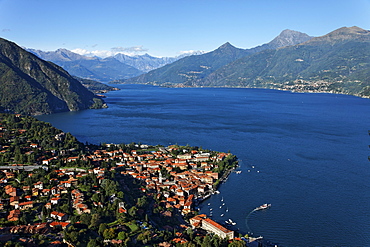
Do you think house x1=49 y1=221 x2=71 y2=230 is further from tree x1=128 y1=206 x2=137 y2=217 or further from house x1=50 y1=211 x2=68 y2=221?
tree x1=128 y1=206 x2=137 y2=217

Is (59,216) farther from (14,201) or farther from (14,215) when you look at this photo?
(14,201)

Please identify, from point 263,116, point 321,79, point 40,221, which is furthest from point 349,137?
point 321,79

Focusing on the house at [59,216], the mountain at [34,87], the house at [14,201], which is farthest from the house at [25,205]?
the mountain at [34,87]

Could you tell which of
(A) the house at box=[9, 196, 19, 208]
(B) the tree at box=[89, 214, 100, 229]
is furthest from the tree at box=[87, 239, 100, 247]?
(A) the house at box=[9, 196, 19, 208]

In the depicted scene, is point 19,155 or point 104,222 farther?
point 19,155

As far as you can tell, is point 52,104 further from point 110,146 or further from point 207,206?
point 207,206

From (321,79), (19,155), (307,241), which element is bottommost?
(307,241)

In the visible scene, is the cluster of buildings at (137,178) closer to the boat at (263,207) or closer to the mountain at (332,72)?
the boat at (263,207)
